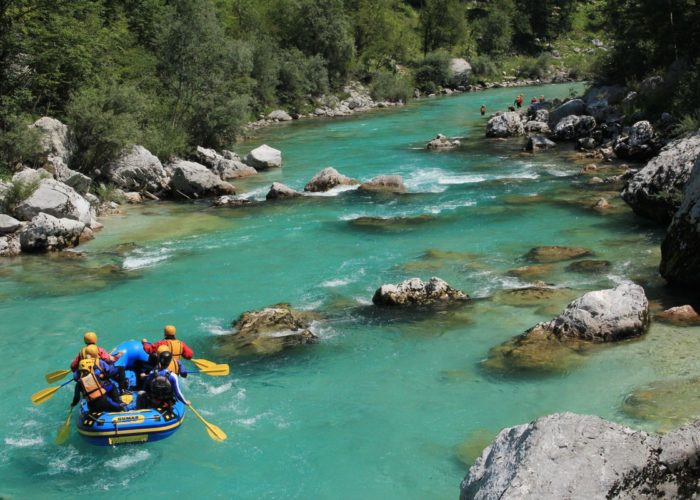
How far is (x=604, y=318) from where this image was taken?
12.7 meters

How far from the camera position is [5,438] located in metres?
11.0

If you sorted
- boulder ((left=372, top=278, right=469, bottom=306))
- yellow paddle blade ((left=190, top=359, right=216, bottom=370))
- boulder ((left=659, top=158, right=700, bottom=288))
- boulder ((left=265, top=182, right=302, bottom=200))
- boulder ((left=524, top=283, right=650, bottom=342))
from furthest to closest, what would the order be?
boulder ((left=265, top=182, right=302, bottom=200)) < boulder ((left=372, top=278, right=469, bottom=306)) < boulder ((left=659, top=158, right=700, bottom=288)) < boulder ((left=524, top=283, right=650, bottom=342)) < yellow paddle blade ((left=190, top=359, right=216, bottom=370))

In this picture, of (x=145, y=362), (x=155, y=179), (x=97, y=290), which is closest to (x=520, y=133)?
(x=155, y=179)

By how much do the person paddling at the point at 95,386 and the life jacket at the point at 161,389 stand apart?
23.5 inches

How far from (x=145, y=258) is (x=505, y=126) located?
25347 millimetres

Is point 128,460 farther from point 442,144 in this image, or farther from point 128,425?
point 442,144

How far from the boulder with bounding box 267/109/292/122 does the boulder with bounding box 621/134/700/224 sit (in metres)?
37.8

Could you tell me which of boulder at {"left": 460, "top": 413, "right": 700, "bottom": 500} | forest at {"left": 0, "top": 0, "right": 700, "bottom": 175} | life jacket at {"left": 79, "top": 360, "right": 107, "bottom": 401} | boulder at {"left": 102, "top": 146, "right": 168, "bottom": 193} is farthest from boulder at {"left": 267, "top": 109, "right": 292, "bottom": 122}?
boulder at {"left": 460, "top": 413, "right": 700, "bottom": 500}

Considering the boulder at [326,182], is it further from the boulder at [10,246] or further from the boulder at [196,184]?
the boulder at [10,246]

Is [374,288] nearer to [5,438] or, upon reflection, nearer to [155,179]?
[5,438]

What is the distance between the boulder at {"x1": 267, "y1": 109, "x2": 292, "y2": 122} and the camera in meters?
54.3

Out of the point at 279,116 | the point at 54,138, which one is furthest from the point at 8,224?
→ the point at 279,116

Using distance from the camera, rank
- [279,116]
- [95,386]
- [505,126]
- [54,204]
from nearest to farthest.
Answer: [95,386], [54,204], [505,126], [279,116]

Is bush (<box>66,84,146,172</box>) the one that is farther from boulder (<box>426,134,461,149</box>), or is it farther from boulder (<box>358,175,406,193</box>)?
boulder (<box>426,134,461,149</box>)
